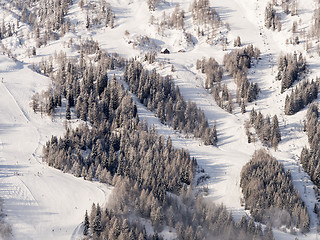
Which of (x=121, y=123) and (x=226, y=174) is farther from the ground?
(x=121, y=123)

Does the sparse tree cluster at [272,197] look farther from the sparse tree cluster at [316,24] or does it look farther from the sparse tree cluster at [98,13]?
the sparse tree cluster at [98,13]

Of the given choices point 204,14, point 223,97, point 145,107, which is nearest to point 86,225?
point 145,107

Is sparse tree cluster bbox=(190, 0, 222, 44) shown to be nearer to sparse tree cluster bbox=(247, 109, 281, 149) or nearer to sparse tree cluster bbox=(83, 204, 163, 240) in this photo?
sparse tree cluster bbox=(247, 109, 281, 149)

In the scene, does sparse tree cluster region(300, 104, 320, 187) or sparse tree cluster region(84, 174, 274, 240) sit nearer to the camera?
sparse tree cluster region(84, 174, 274, 240)

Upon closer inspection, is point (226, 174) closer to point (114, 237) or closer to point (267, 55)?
point (114, 237)

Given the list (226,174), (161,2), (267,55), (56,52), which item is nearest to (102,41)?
(56,52)

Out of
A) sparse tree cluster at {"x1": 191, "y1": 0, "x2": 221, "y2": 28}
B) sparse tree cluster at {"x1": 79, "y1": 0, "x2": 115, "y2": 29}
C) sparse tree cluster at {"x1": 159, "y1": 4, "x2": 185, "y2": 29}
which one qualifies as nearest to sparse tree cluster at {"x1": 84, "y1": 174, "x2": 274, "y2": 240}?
sparse tree cluster at {"x1": 159, "y1": 4, "x2": 185, "y2": 29}
